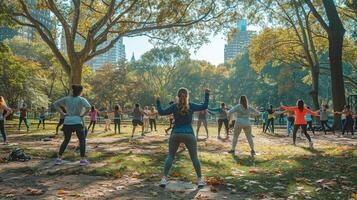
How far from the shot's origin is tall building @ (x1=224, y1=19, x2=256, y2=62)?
27.2 meters

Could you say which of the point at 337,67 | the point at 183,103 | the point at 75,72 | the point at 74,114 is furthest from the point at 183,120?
the point at 337,67

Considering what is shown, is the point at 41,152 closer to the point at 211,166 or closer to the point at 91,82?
the point at 211,166

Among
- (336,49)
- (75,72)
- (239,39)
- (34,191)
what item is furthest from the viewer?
(239,39)

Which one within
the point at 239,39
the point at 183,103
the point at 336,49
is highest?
the point at 239,39

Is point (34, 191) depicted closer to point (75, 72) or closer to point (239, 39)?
point (75, 72)

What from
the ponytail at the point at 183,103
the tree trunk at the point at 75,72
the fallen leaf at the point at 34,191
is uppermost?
the tree trunk at the point at 75,72

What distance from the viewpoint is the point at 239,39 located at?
280ft

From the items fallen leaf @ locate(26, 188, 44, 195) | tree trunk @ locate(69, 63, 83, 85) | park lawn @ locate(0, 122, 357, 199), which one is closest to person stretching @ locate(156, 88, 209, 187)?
Answer: park lawn @ locate(0, 122, 357, 199)

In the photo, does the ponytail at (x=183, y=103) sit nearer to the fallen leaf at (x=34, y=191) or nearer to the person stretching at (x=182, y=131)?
the person stretching at (x=182, y=131)

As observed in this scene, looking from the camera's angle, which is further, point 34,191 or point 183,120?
point 183,120

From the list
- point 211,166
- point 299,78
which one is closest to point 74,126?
point 211,166

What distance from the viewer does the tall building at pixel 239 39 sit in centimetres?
2722

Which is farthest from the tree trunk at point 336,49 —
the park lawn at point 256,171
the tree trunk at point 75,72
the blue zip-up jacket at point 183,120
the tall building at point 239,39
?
the blue zip-up jacket at point 183,120

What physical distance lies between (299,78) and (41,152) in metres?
53.9
